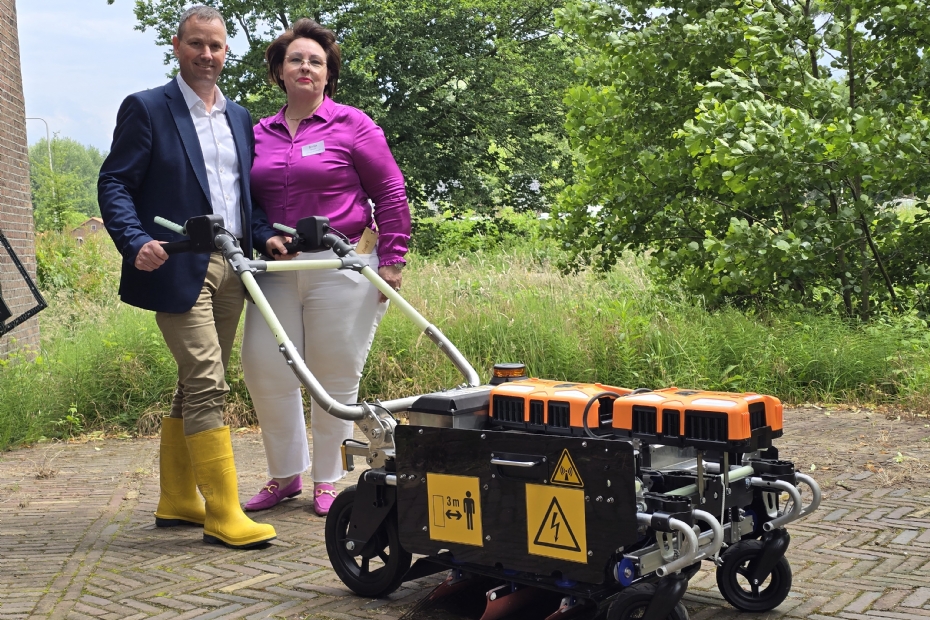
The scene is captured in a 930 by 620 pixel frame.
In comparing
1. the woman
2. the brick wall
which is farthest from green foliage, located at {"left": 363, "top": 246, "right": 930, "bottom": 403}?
the brick wall

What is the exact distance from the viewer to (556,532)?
9.36 ft

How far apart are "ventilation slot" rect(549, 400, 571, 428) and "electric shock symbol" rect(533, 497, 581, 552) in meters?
0.31

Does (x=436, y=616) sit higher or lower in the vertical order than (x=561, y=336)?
lower

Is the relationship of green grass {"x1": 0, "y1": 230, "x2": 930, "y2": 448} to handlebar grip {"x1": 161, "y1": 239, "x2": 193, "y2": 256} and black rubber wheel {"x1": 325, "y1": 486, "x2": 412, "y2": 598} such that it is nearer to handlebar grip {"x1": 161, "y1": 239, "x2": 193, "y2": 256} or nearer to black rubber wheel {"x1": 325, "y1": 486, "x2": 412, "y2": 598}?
handlebar grip {"x1": 161, "y1": 239, "x2": 193, "y2": 256}

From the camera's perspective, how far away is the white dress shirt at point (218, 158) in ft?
14.4

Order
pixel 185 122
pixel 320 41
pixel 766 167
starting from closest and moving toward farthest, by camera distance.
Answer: pixel 185 122, pixel 320 41, pixel 766 167

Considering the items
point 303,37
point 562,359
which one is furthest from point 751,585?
point 562,359

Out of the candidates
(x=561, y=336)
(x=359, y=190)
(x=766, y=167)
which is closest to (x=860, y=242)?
(x=766, y=167)

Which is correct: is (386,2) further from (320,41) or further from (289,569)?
(289,569)

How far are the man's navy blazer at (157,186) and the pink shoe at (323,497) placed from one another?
1135mm

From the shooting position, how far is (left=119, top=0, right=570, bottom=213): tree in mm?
20703

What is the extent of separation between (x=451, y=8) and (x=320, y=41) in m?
17.3

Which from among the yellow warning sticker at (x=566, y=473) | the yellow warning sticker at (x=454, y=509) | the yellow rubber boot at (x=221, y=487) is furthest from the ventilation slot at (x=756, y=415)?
the yellow rubber boot at (x=221, y=487)

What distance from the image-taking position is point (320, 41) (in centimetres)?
469
